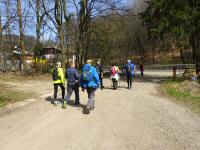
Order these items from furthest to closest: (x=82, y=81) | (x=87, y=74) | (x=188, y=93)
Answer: (x=188, y=93)
(x=82, y=81)
(x=87, y=74)

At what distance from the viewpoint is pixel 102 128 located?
35.2ft

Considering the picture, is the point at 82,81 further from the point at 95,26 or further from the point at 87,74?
the point at 95,26

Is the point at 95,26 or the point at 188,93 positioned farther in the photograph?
the point at 95,26

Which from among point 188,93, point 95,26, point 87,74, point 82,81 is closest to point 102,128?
point 87,74

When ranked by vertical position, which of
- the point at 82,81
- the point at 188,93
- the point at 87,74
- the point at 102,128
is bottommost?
the point at 188,93

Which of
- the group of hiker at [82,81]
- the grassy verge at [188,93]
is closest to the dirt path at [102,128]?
the group of hiker at [82,81]

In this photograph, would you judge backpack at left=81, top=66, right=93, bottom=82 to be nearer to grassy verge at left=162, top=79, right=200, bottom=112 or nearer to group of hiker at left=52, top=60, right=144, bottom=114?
group of hiker at left=52, top=60, right=144, bottom=114

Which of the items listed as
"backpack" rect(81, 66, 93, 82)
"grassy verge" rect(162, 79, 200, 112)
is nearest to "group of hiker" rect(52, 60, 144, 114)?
"backpack" rect(81, 66, 93, 82)

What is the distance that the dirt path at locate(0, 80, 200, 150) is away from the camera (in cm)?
893

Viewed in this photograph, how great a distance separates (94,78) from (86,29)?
2966 cm

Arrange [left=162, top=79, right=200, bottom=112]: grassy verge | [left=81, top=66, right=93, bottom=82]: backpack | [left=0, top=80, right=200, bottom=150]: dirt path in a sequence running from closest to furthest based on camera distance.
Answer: [left=0, top=80, right=200, bottom=150]: dirt path, [left=81, top=66, right=93, bottom=82]: backpack, [left=162, top=79, right=200, bottom=112]: grassy verge

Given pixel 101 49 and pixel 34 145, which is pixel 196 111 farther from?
pixel 101 49

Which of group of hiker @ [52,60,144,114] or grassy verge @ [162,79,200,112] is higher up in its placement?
group of hiker @ [52,60,144,114]

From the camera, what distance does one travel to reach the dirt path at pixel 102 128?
29.3 feet
